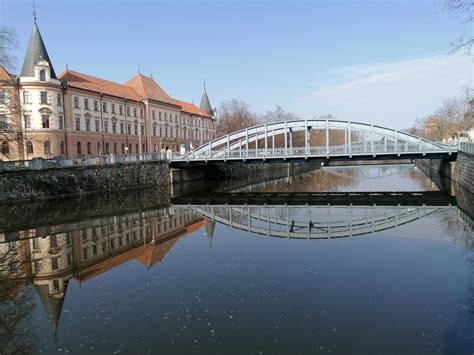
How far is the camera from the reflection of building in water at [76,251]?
416 inches

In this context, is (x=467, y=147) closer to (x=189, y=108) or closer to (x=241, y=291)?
(x=241, y=291)

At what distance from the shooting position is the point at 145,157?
1528 inches

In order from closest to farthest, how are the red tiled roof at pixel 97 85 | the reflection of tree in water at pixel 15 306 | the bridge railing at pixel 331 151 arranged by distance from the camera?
the reflection of tree in water at pixel 15 306 < the bridge railing at pixel 331 151 < the red tiled roof at pixel 97 85

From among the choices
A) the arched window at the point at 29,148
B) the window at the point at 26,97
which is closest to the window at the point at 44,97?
the window at the point at 26,97

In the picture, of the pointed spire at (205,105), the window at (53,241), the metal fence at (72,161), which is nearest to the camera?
the window at (53,241)

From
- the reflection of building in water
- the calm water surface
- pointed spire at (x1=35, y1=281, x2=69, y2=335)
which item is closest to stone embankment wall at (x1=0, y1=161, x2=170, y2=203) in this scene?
the reflection of building in water

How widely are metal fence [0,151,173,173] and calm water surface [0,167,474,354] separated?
11.7m

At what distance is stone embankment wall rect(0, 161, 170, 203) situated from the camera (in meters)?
25.9

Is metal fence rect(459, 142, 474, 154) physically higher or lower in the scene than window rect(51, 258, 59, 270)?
higher

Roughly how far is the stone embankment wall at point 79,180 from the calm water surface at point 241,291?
10545 millimetres

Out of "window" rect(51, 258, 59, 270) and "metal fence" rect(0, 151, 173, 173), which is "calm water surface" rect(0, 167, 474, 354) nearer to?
"window" rect(51, 258, 59, 270)

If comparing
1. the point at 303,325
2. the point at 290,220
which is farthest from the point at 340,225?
the point at 303,325

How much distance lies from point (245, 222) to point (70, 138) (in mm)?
30719

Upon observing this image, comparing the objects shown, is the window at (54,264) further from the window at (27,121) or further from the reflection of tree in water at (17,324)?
the window at (27,121)
